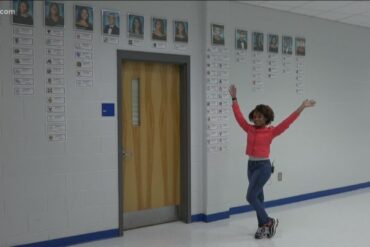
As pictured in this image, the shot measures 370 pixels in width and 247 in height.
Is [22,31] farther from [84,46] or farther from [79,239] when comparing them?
[79,239]

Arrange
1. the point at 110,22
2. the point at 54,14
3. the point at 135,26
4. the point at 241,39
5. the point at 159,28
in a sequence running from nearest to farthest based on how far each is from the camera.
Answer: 1. the point at 54,14
2. the point at 110,22
3. the point at 135,26
4. the point at 159,28
5. the point at 241,39

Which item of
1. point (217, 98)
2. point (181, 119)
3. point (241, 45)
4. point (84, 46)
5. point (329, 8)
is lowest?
point (181, 119)

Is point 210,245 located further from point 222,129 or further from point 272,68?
point 272,68

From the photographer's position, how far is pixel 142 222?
3.59 meters

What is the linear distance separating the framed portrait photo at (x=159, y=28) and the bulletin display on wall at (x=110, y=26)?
339 mm

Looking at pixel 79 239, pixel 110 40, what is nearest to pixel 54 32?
pixel 110 40

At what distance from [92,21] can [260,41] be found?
193 centimetres

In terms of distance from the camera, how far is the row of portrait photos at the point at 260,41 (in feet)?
12.0

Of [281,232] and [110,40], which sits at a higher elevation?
[110,40]

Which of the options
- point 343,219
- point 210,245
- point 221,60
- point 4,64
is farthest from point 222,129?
point 4,64

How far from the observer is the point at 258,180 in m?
3.24

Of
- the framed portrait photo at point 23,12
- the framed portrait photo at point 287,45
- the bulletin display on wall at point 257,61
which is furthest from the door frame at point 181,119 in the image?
the framed portrait photo at point 287,45

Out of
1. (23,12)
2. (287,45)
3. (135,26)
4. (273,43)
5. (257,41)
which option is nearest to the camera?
(23,12)

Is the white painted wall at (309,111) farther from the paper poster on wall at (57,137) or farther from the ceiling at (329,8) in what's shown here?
the paper poster on wall at (57,137)
